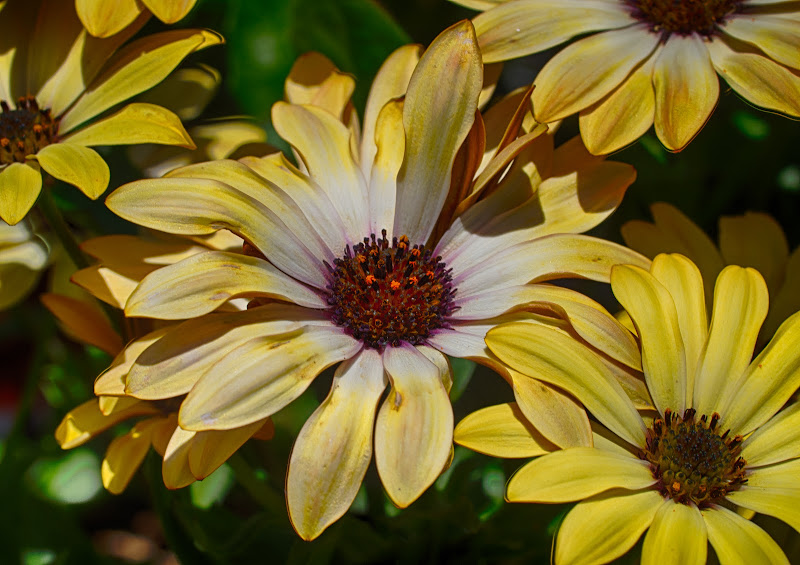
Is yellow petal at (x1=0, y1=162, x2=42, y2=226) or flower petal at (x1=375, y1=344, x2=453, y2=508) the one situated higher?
yellow petal at (x1=0, y1=162, x2=42, y2=226)

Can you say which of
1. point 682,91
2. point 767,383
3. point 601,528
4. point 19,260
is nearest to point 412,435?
point 601,528

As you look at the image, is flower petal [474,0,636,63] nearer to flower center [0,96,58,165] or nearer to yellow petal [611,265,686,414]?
yellow petal [611,265,686,414]

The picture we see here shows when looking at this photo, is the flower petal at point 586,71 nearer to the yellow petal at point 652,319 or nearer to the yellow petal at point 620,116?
the yellow petal at point 620,116

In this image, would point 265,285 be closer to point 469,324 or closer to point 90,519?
point 469,324

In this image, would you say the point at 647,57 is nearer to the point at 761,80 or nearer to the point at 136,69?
the point at 761,80

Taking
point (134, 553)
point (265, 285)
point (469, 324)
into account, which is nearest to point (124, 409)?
point (265, 285)

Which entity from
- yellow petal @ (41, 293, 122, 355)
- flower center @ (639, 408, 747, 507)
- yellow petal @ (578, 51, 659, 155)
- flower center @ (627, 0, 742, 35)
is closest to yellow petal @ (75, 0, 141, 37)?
yellow petal @ (41, 293, 122, 355)
